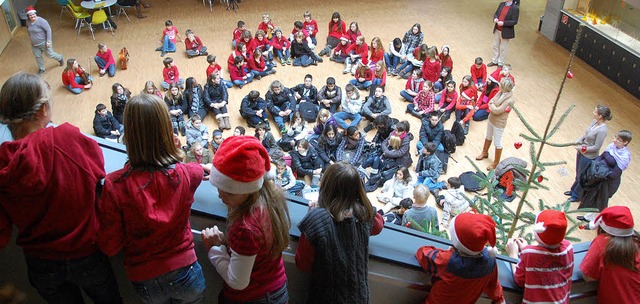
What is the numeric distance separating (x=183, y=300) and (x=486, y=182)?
271cm

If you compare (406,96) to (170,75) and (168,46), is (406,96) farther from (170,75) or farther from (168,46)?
(168,46)

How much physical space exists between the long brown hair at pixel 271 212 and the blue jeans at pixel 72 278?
64 centimetres

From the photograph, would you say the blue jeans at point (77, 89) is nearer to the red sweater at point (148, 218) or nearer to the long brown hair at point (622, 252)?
the red sweater at point (148, 218)

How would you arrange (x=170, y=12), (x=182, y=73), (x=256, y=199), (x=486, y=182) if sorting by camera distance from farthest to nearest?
(x=170, y=12)
(x=182, y=73)
(x=486, y=182)
(x=256, y=199)

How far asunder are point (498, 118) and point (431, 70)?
2385 mm

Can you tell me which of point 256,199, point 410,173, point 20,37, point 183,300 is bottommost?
point 410,173

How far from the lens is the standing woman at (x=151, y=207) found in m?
2.05

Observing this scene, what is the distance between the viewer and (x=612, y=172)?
650cm

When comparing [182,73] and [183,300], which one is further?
[182,73]

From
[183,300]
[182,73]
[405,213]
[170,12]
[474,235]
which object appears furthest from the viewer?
[170,12]

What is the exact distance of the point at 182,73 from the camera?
10.5 metres

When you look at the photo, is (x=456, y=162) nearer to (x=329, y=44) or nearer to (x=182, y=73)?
(x=329, y=44)

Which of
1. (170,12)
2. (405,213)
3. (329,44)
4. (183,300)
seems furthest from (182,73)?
(183,300)

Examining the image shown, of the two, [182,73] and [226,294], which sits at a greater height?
[226,294]
